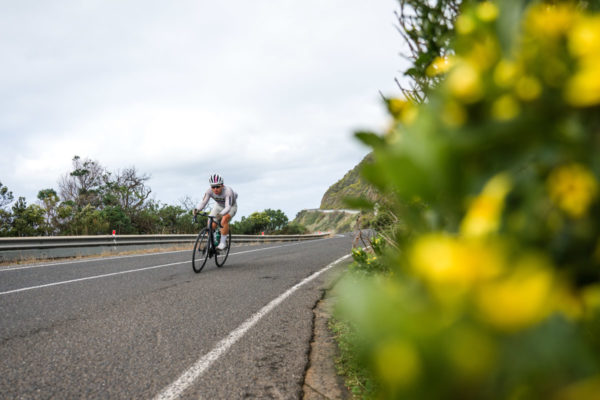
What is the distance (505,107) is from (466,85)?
54 mm

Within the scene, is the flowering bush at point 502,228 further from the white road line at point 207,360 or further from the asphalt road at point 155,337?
the white road line at point 207,360

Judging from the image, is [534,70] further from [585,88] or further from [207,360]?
[207,360]

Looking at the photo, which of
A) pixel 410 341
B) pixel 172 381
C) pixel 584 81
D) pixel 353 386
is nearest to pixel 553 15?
pixel 584 81

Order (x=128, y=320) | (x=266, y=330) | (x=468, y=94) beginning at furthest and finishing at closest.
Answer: (x=128, y=320) < (x=266, y=330) < (x=468, y=94)

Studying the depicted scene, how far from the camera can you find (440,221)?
0.62 metres

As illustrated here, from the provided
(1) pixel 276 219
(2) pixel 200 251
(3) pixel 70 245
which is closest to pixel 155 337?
(2) pixel 200 251

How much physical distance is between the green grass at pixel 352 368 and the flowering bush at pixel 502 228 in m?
1.83

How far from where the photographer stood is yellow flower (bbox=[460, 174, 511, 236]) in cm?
44

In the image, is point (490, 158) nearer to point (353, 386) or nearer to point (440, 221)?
point (440, 221)

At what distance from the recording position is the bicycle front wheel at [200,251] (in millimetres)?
7581

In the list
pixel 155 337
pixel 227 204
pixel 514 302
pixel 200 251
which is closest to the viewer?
pixel 514 302

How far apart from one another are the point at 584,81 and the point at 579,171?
10 cm

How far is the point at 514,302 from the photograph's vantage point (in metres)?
0.36

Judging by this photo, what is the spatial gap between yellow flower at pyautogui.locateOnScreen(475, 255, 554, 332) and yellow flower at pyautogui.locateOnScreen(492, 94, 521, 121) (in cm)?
21
